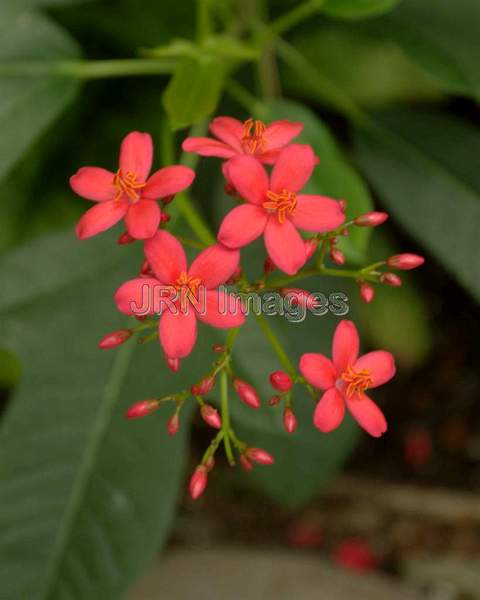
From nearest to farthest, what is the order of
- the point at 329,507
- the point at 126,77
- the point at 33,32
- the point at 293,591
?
the point at 33,32 < the point at 126,77 < the point at 293,591 < the point at 329,507

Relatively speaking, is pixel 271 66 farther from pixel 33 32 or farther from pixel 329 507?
pixel 329 507

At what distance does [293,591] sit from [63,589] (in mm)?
852

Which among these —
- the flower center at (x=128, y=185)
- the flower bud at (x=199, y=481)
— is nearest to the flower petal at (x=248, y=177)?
the flower center at (x=128, y=185)

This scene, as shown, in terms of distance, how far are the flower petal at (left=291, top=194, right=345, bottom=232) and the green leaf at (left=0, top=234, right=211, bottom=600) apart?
541 millimetres

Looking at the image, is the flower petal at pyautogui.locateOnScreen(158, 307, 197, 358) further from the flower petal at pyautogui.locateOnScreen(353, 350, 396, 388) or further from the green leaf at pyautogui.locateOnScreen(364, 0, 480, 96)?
the green leaf at pyautogui.locateOnScreen(364, 0, 480, 96)

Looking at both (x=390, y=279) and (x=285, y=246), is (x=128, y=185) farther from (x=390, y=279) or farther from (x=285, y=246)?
(x=390, y=279)

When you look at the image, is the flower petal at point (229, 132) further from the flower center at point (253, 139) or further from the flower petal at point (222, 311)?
the flower petal at point (222, 311)

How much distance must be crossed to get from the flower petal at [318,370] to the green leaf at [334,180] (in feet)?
0.92

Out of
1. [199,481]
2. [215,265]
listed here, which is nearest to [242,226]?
[215,265]

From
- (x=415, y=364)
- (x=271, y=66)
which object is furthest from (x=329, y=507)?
(x=271, y=66)

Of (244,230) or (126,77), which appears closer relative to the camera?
(244,230)

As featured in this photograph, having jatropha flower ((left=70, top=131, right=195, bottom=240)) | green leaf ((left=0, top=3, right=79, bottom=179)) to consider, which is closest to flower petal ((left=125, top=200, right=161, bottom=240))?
jatropha flower ((left=70, top=131, right=195, bottom=240))

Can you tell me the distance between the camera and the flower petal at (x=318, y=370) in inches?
33.4

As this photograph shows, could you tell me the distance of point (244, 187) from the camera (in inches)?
33.8
